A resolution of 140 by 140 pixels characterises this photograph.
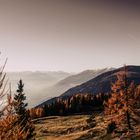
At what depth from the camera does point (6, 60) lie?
8.41 meters

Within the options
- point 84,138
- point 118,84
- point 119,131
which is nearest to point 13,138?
point 118,84

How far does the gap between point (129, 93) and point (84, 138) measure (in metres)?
22.9

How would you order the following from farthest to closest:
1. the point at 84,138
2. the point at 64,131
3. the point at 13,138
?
the point at 64,131, the point at 84,138, the point at 13,138

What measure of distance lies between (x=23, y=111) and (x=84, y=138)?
133ft

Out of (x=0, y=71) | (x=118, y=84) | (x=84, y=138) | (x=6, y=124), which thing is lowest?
(x=84, y=138)

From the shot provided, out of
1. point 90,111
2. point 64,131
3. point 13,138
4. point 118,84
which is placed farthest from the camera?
point 90,111

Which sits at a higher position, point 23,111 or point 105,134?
point 23,111

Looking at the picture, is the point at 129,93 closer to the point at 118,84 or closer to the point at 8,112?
the point at 118,84

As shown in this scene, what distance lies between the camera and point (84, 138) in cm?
8469

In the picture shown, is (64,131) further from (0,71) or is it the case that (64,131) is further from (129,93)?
(0,71)

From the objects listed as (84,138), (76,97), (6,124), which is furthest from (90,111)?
(6,124)

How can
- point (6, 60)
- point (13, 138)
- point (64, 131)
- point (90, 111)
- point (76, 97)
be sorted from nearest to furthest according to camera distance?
point (6, 60)
point (13, 138)
point (64, 131)
point (90, 111)
point (76, 97)

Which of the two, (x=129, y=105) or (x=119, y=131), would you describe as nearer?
(x=129, y=105)

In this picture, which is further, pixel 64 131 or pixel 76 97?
pixel 76 97
